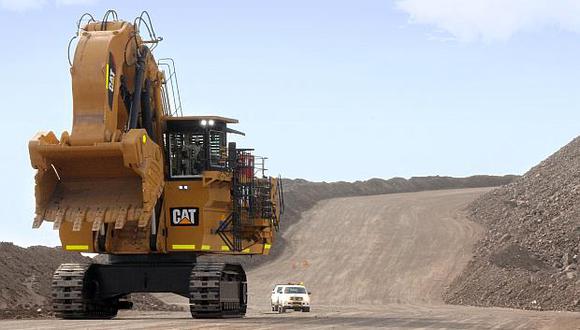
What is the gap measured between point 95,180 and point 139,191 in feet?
4.05

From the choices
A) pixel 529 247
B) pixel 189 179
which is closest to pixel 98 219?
pixel 189 179

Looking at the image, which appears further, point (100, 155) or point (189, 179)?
point (189, 179)

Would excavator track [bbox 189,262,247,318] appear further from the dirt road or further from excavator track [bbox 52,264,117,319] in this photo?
the dirt road

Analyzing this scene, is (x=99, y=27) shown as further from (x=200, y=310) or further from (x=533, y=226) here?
(x=533, y=226)

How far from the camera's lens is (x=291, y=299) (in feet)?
145

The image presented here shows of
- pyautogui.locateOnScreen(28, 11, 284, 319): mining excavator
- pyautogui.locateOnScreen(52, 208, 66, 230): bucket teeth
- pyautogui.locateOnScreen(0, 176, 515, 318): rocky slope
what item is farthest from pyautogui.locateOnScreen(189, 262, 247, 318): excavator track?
pyautogui.locateOnScreen(0, 176, 515, 318): rocky slope

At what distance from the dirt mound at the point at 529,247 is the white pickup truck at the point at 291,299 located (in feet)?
48.6

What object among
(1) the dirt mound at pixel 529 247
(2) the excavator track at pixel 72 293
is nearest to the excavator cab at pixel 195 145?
(2) the excavator track at pixel 72 293

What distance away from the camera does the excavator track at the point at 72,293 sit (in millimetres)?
28578

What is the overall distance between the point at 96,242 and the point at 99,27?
599 centimetres

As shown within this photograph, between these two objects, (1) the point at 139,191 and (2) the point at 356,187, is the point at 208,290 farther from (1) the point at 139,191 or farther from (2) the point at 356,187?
(2) the point at 356,187

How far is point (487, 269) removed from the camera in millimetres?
62531

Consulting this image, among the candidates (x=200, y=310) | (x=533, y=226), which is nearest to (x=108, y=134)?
(x=200, y=310)

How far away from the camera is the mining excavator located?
26.3m
